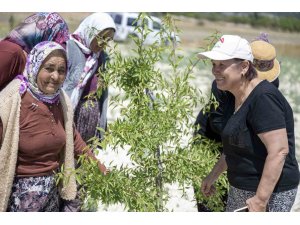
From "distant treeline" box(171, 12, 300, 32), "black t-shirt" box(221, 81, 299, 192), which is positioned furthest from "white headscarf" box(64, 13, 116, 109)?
"distant treeline" box(171, 12, 300, 32)

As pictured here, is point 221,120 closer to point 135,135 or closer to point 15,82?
point 135,135

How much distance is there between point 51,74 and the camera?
3406mm

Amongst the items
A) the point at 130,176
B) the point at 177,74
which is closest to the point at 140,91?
the point at 177,74

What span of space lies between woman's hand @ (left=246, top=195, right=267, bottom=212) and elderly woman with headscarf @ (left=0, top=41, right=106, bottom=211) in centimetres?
88

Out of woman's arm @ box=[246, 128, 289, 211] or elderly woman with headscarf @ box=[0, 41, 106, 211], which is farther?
elderly woman with headscarf @ box=[0, 41, 106, 211]

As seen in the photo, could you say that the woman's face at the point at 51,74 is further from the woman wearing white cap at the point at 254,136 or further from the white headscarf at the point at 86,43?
the white headscarf at the point at 86,43

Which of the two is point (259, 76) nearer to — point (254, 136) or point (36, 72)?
point (254, 136)

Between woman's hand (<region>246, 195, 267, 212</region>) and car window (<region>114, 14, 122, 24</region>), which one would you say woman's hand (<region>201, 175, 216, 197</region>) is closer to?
woman's hand (<region>246, 195, 267, 212</region>)

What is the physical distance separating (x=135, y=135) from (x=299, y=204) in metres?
3.09

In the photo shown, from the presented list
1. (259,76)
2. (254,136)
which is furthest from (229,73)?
(259,76)

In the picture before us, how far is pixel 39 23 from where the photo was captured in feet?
14.1

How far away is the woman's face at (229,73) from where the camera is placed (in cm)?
305

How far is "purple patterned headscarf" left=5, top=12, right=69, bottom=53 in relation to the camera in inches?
163

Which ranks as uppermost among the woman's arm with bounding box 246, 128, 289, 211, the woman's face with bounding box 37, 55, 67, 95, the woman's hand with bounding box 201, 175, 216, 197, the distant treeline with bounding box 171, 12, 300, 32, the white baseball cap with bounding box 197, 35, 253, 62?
the distant treeline with bounding box 171, 12, 300, 32
